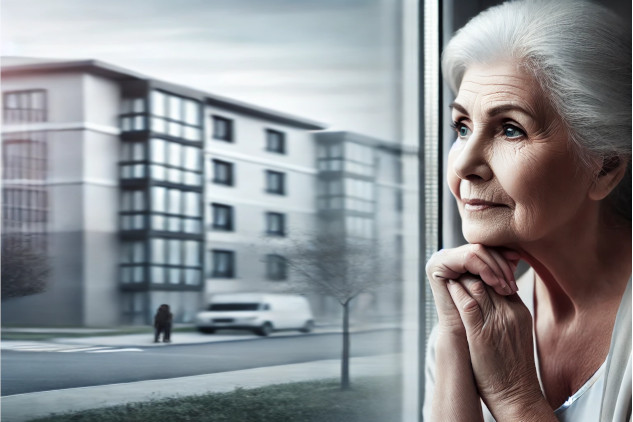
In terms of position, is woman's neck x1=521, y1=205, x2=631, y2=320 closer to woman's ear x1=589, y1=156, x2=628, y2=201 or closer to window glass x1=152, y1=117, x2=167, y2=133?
woman's ear x1=589, y1=156, x2=628, y2=201

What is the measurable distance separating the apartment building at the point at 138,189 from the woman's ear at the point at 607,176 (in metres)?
0.56

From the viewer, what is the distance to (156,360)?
119 cm

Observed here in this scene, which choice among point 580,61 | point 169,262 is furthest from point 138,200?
point 580,61

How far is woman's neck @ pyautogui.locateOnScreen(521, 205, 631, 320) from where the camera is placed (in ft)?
3.72

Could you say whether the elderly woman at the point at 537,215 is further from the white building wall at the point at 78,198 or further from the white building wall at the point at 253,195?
the white building wall at the point at 78,198

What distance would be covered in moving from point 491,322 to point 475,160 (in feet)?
0.85

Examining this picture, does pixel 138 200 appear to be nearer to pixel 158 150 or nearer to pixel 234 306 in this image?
pixel 158 150

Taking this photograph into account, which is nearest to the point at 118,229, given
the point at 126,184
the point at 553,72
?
the point at 126,184

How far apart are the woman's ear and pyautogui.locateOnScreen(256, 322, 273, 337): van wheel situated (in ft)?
2.09

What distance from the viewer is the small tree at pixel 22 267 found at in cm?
109

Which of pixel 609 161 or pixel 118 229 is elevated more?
pixel 609 161

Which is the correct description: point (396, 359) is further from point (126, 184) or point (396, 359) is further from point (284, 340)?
point (126, 184)

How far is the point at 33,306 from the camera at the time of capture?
1.10 m

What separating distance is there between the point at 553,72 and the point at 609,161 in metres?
0.18
